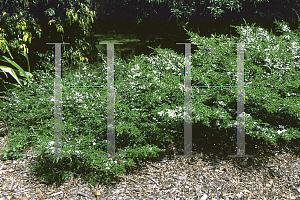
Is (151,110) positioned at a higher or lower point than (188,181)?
higher

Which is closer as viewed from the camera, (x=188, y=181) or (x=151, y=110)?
(x=188, y=181)

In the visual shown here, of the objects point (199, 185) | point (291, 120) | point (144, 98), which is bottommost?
point (199, 185)

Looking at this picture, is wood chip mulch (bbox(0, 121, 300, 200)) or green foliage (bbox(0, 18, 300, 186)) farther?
green foliage (bbox(0, 18, 300, 186))

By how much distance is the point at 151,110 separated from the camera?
3.01 meters

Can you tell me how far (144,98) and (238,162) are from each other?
1257 millimetres

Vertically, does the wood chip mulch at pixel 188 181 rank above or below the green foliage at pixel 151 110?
below

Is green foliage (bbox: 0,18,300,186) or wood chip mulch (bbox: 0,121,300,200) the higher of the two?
green foliage (bbox: 0,18,300,186)

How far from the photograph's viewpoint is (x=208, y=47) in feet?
11.7

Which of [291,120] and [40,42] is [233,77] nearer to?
[291,120]

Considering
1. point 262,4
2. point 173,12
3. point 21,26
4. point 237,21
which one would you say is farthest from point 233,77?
point 21,26

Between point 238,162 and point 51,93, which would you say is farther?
point 51,93

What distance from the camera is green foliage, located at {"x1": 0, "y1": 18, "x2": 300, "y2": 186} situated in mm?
2605

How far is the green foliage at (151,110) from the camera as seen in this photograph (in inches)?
103

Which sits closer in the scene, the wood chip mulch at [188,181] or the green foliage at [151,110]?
the wood chip mulch at [188,181]
